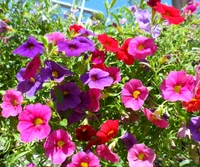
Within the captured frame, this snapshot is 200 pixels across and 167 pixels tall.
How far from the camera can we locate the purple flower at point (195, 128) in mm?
1130

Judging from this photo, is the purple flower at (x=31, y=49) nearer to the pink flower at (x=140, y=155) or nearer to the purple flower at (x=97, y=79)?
the purple flower at (x=97, y=79)

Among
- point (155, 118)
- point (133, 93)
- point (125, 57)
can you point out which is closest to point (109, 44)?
A: point (125, 57)

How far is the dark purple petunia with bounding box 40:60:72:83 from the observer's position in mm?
1137

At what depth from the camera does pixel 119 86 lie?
4.12ft

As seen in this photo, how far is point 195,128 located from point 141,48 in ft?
1.01

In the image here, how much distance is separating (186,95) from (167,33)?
0.38 meters

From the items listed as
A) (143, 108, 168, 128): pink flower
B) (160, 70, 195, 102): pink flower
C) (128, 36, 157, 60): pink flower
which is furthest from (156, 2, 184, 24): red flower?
(143, 108, 168, 128): pink flower

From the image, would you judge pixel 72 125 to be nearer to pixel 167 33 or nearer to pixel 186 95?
pixel 186 95

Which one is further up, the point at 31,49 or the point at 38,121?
the point at 31,49

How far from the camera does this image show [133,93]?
1.16 m

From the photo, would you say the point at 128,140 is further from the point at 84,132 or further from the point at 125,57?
the point at 125,57

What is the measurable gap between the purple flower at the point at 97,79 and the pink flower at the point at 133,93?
0.06 metres

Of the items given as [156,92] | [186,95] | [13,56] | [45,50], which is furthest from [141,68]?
[13,56]

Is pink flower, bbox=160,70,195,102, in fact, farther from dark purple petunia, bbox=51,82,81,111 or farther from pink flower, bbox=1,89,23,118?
pink flower, bbox=1,89,23,118
